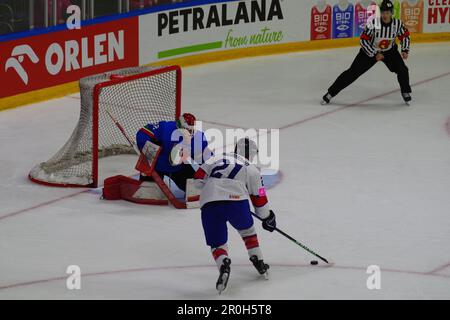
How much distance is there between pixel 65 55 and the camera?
11.7 m

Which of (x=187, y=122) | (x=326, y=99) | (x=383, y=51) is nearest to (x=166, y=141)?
(x=187, y=122)

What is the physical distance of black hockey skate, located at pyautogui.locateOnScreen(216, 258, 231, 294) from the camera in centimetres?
691

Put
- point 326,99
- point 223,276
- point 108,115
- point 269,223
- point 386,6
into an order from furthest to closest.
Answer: point 326,99, point 386,6, point 108,115, point 269,223, point 223,276

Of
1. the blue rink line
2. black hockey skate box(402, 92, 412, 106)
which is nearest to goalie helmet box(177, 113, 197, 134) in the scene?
the blue rink line

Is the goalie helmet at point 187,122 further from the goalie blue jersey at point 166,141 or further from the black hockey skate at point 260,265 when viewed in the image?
the black hockey skate at point 260,265

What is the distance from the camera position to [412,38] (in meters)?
14.2

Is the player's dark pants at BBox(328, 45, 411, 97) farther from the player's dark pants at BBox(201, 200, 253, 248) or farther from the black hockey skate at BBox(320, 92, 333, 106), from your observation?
the player's dark pants at BBox(201, 200, 253, 248)

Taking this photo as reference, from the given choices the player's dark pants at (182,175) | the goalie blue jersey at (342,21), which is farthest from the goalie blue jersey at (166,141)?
the goalie blue jersey at (342,21)

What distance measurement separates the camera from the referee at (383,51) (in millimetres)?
11511

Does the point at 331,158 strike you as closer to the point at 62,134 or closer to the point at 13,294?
the point at 62,134

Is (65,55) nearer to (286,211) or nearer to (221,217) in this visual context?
(286,211)

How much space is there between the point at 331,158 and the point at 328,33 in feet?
13.6

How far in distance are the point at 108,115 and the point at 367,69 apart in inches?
120

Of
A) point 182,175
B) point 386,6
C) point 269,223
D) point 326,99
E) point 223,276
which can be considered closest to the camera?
point 223,276
